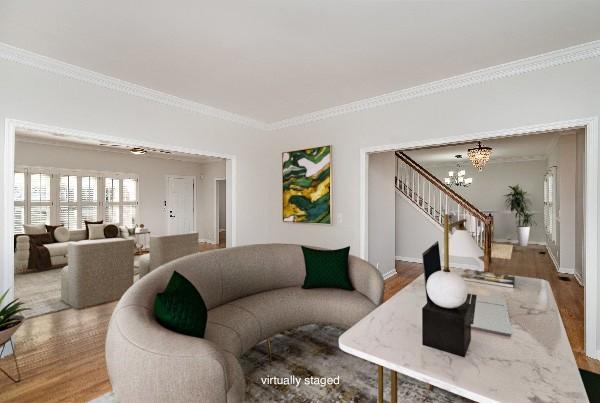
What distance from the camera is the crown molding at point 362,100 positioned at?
2666 mm

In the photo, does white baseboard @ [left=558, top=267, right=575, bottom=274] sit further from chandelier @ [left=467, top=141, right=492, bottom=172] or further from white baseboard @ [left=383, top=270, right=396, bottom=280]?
white baseboard @ [left=383, top=270, right=396, bottom=280]

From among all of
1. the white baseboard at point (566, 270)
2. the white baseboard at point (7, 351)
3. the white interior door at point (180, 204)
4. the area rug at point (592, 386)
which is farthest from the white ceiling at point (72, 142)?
the white baseboard at point (566, 270)

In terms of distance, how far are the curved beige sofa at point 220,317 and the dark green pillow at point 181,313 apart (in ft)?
0.21

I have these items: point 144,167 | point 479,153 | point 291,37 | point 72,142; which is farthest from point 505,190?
point 72,142

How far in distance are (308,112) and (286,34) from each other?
2090 mm

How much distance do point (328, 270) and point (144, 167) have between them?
7.22m

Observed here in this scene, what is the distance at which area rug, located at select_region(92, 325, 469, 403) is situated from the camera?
6.65 ft

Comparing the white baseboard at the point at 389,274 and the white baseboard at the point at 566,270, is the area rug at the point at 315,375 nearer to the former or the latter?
the white baseboard at the point at 389,274

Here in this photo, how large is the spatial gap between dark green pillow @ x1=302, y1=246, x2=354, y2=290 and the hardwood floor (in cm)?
173

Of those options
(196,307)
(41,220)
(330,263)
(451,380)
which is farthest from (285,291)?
(41,220)

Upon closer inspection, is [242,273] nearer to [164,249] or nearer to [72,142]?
[164,249]

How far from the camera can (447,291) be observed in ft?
4.29

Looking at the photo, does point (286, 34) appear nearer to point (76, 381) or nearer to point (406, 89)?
point (406, 89)

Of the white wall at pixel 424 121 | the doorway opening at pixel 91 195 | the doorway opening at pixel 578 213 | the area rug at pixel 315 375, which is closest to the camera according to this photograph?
the area rug at pixel 315 375
